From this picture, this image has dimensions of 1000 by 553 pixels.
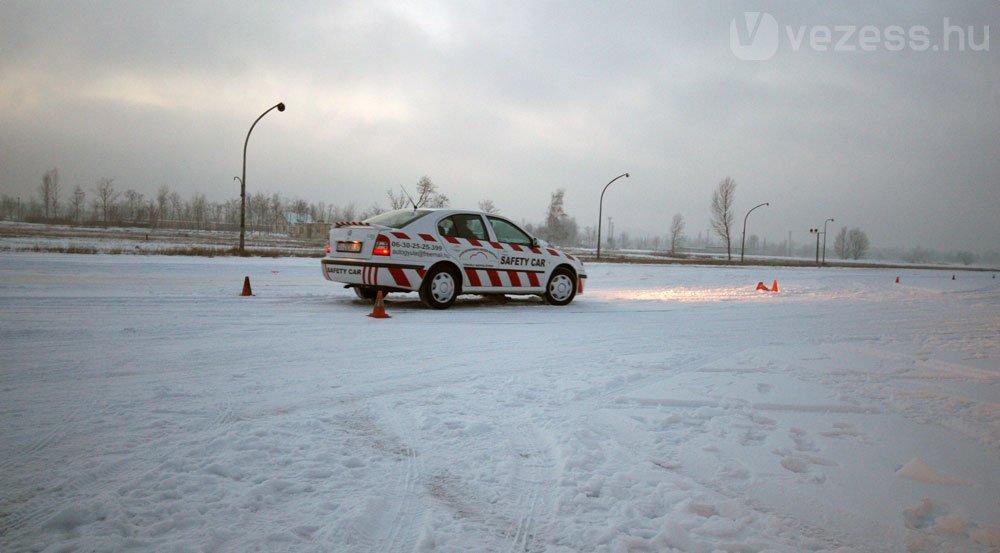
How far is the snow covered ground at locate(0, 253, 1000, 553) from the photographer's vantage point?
7.00 feet

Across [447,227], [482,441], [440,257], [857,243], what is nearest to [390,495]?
[482,441]

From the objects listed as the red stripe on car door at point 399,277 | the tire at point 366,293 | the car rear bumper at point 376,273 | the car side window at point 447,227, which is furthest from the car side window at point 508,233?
the tire at point 366,293

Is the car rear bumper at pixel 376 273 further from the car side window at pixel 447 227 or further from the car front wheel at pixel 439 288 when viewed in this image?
the car side window at pixel 447 227

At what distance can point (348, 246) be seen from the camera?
8.53 meters

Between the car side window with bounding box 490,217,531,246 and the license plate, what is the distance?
95.8 inches

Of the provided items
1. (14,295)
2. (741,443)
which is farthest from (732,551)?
(14,295)

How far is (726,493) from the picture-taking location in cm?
248

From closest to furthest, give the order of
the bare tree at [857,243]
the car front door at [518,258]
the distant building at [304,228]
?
the car front door at [518,258], the distant building at [304,228], the bare tree at [857,243]

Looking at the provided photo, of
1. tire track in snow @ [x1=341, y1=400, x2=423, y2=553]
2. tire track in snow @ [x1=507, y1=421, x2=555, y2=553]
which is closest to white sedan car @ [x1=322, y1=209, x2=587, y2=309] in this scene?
tire track in snow @ [x1=341, y1=400, x2=423, y2=553]

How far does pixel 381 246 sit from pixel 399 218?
2.67 feet

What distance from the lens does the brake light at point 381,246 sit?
8297 mm

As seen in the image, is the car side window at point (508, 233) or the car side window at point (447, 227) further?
the car side window at point (508, 233)

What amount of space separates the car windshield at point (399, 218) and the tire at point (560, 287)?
9.34 feet

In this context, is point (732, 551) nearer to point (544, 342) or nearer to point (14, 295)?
point (544, 342)
